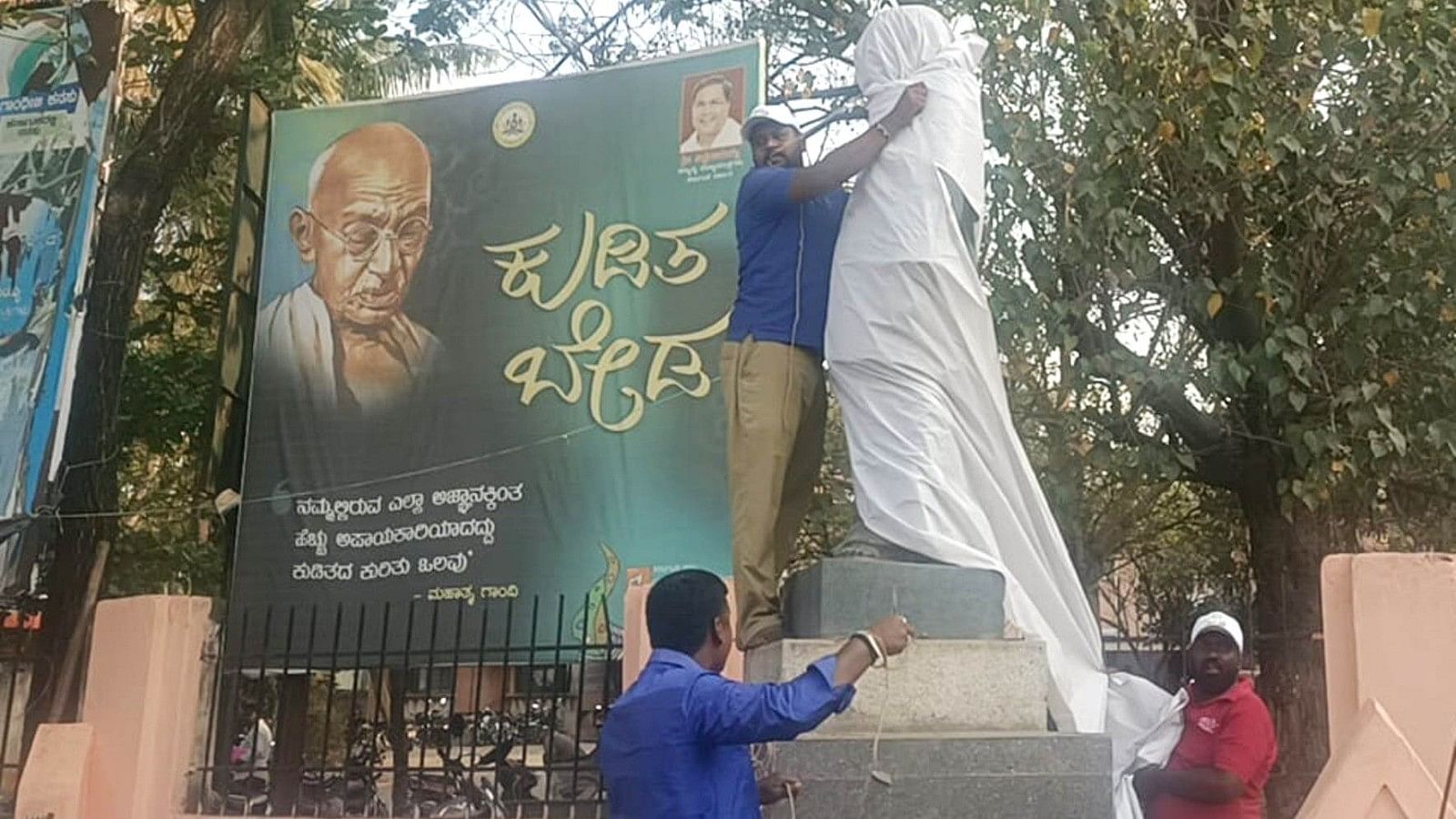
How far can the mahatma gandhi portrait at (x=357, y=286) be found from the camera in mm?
8633

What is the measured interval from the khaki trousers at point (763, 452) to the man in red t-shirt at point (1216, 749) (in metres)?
0.99

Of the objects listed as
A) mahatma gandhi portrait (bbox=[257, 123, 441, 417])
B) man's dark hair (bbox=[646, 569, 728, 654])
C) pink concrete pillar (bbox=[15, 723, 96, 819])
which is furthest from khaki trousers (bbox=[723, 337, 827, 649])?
mahatma gandhi portrait (bbox=[257, 123, 441, 417])

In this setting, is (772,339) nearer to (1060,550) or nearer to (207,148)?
(1060,550)

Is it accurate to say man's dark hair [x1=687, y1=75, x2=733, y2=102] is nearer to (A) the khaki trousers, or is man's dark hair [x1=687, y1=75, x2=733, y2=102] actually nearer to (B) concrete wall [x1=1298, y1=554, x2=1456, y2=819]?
(A) the khaki trousers

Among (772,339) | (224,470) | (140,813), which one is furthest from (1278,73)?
(224,470)

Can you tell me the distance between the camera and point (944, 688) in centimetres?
298

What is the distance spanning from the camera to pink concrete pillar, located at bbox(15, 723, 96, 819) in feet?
17.5

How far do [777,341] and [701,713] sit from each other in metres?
1.31

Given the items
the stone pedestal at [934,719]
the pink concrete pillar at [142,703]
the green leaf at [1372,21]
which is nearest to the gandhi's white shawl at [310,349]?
the pink concrete pillar at [142,703]

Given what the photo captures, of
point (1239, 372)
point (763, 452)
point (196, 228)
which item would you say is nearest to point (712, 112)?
point (1239, 372)

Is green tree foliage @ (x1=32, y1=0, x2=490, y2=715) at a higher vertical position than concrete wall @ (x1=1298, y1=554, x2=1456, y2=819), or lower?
higher

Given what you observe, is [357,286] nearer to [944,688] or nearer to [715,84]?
[715,84]

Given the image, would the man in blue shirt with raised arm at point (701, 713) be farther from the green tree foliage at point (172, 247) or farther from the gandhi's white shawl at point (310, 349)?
the green tree foliage at point (172, 247)

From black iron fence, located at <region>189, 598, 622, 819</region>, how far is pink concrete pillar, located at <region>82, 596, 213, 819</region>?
18cm
